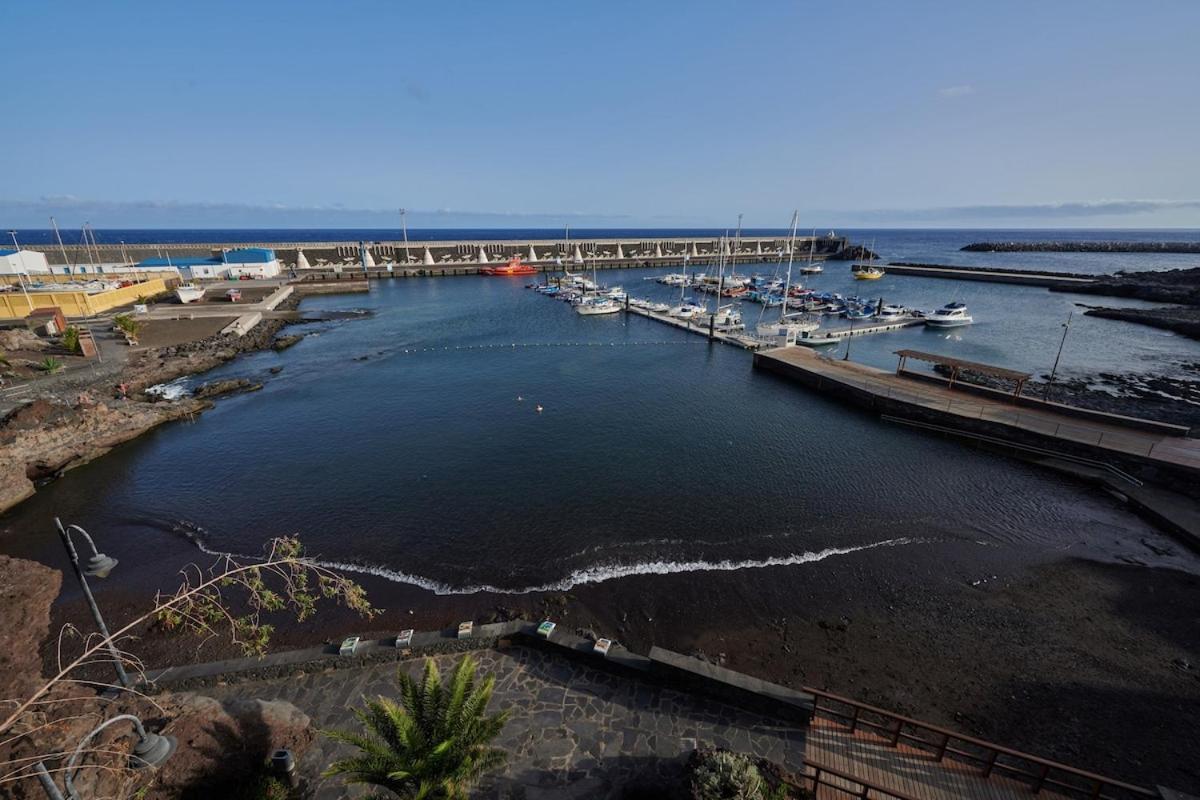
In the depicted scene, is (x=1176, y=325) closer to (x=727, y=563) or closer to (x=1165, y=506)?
(x=1165, y=506)

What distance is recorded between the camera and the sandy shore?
43.0 feet

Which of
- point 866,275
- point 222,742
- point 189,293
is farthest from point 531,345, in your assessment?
point 866,275

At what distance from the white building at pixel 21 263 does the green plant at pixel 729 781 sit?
95327mm

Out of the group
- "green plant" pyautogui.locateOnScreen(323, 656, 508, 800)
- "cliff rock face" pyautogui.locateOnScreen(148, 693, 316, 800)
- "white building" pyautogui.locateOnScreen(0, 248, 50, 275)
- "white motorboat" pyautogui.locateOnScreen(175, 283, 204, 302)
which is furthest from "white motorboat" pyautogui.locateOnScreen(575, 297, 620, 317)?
"white building" pyautogui.locateOnScreen(0, 248, 50, 275)

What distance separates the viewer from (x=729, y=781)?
28.7 feet

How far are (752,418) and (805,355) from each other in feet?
48.7

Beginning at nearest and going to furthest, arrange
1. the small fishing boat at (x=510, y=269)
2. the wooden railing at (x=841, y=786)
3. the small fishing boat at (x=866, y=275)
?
the wooden railing at (x=841, y=786) < the small fishing boat at (x=866, y=275) < the small fishing boat at (x=510, y=269)

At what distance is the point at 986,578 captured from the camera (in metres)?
18.8

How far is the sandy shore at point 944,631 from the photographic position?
43.0ft

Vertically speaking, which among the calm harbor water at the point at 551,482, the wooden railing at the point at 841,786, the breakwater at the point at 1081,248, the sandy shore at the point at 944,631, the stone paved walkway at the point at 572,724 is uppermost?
the breakwater at the point at 1081,248

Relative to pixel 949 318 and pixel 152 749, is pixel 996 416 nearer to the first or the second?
pixel 949 318

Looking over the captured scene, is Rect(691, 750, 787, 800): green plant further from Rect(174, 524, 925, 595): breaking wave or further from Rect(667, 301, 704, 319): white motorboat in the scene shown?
Rect(667, 301, 704, 319): white motorboat

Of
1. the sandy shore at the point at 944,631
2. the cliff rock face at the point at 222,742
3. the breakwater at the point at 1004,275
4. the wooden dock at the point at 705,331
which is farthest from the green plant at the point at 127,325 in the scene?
the breakwater at the point at 1004,275

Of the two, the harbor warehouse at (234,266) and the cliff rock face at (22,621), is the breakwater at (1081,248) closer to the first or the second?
the harbor warehouse at (234,266)
